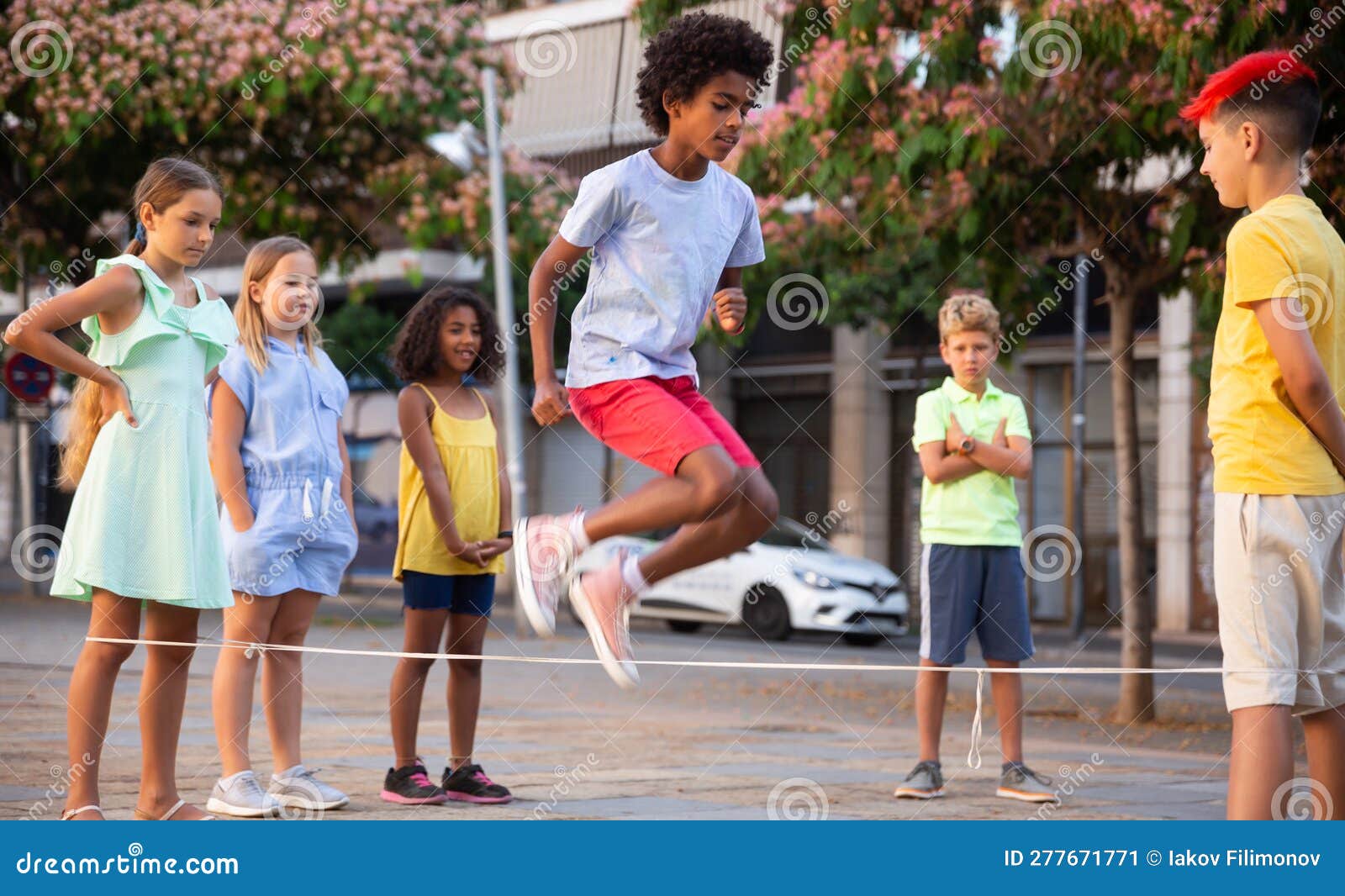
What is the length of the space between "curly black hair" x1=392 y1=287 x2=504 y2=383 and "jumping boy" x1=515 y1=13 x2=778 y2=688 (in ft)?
4.68

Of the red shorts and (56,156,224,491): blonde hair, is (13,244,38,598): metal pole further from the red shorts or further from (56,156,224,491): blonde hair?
the red shorts

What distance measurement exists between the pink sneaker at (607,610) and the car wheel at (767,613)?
12.4 metres

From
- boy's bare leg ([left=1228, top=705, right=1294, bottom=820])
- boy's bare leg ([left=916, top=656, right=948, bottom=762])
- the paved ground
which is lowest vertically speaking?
the paved ground

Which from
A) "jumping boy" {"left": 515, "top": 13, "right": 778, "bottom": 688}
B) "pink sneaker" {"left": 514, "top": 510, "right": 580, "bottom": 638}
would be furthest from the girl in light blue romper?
"jumping boy" {"left": 515, "top": 13, "right": 778, "bottom": 688}

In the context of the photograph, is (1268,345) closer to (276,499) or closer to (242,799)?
(276,499)

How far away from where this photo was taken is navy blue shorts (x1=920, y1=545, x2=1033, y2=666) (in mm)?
6082

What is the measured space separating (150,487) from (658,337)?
4.77 feet

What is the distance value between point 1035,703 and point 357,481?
17534 mm

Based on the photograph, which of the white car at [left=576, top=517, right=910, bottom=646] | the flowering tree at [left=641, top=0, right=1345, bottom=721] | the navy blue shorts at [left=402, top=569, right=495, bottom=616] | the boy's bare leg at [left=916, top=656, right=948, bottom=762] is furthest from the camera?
the white car at [left=576, top=517, right=910, bottom=646]

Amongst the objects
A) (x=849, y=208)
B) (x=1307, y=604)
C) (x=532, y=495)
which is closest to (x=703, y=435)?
(x=1307, y=604)

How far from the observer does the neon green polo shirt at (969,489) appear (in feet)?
20.3

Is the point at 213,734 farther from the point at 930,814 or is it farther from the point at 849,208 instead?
the point at 849,208

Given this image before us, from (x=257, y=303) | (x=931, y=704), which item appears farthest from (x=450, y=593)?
(x=931, y=704)

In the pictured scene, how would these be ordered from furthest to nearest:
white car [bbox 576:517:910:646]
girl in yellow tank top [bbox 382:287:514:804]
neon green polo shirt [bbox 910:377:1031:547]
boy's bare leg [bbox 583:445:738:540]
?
white car [bbox 576:517:910:646] → neon green polo shirt [bbox 910:377:1031:547] → girl in yellow tank top [bbox 382:287:514:804] → boy's bare leg [bbox 583:445:738:540]
